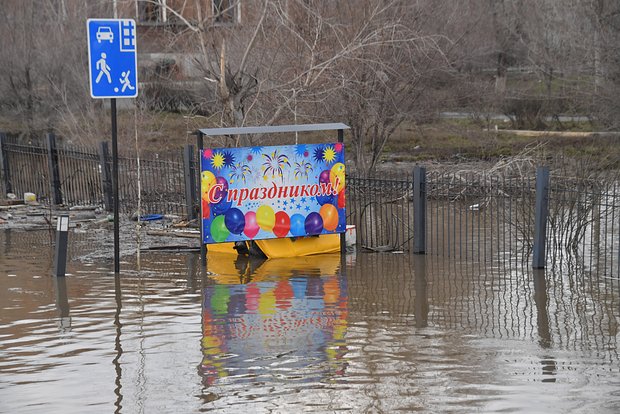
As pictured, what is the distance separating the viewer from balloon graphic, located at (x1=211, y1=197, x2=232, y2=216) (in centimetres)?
1362

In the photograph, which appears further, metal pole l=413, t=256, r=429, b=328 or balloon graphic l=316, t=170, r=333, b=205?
balloon graphic l=316, t=170, r=333, b=205

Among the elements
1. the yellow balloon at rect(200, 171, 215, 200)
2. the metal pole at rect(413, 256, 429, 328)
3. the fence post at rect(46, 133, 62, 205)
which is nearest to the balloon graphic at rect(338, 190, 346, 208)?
the metal pole at rect(413, 256, 429, 328)

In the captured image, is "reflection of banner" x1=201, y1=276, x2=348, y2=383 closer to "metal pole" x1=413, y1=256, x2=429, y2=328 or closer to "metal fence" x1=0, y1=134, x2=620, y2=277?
"metal pole" x1=413, y1=256, x2=429, y2=328

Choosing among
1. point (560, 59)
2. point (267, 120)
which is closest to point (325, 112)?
point (267, 120)

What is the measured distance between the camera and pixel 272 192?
549 inches

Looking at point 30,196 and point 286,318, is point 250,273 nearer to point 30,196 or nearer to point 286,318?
point 286,318

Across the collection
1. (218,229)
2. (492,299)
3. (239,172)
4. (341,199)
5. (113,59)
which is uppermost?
(113,59)

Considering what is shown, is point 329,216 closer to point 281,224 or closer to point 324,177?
point 324,177

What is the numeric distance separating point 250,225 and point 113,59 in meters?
2.83

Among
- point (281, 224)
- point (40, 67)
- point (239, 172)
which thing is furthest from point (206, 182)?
point (40, 67)

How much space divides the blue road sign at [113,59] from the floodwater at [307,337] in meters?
2.35

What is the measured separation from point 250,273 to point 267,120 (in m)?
5.69

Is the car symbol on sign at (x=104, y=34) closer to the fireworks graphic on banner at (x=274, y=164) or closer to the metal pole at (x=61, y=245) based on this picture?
the metal pole at (x=61, y=245)

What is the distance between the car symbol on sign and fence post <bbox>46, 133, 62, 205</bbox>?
8.03m
